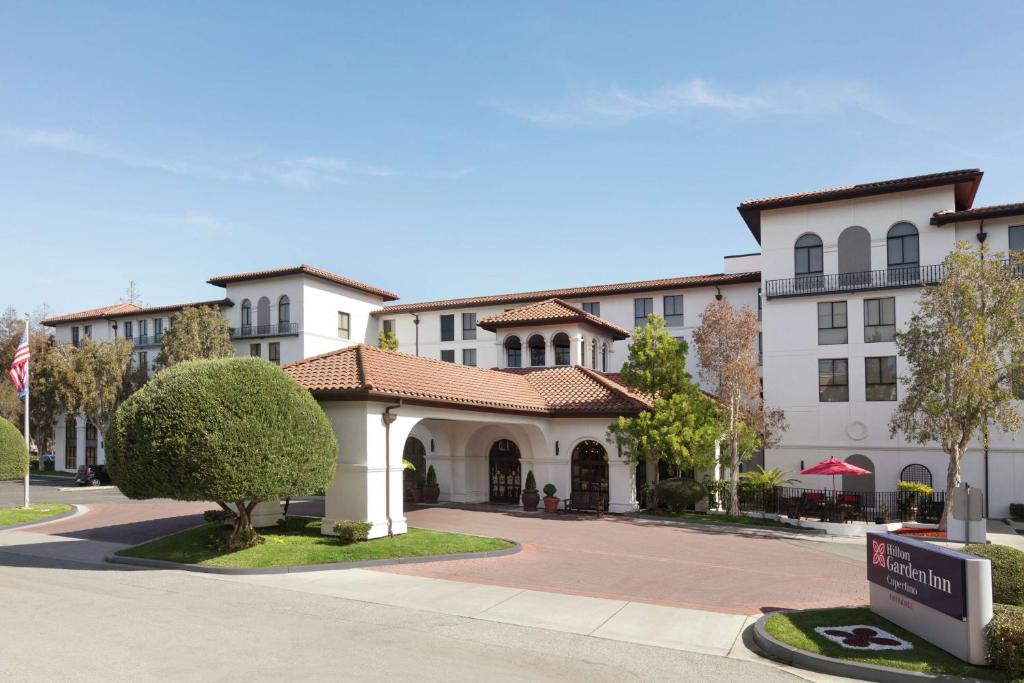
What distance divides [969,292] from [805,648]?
1844cm

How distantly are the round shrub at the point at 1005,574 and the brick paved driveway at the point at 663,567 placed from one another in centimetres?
337

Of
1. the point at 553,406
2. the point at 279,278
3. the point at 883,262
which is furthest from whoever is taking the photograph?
the point at 279,278

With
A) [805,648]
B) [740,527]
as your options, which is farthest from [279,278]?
[805,648]

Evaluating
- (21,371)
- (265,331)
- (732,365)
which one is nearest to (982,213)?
(732,365)

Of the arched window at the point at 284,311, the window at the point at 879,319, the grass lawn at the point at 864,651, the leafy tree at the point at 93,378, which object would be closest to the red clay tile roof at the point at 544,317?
the window at the point at 879,319

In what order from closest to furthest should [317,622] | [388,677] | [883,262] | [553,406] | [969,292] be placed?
[388,677], [317,622], [969,292], [553,406], [883,262]

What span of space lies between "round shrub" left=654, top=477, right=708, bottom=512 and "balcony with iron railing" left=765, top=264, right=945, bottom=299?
40.0 feet

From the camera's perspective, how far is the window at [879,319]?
3269 cm

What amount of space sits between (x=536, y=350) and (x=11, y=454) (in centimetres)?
2264

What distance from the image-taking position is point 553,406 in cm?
2959

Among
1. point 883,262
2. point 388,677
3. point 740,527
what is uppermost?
point 883,262

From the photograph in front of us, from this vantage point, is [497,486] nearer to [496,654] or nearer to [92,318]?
[496,654]

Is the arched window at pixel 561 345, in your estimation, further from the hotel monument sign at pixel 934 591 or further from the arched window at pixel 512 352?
the hotel monument sign at pixel 934 591

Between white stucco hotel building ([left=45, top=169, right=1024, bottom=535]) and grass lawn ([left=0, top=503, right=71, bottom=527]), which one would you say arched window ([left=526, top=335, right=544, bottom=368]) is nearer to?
white stucco hotel building ([left=45, top=169, right=1024, bottom=535])
